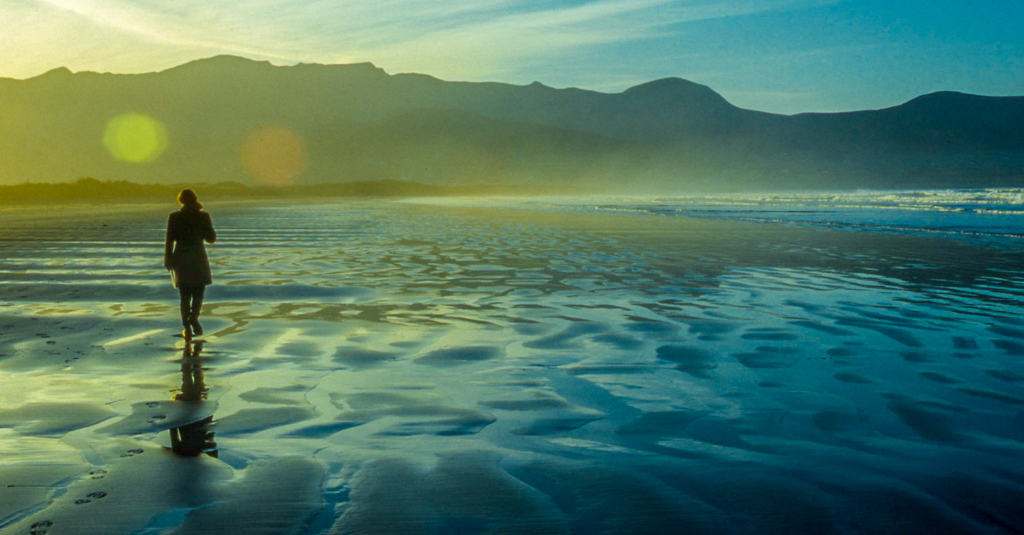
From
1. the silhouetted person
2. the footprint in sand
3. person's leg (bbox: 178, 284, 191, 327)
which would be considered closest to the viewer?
the footprint in sand

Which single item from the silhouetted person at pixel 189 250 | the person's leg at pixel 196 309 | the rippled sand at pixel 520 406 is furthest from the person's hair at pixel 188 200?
the rippled sand at pixel 520 406

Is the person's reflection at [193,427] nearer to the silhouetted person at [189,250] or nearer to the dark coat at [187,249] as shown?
the silhouetted person at [189,250]

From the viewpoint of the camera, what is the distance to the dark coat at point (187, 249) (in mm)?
9844

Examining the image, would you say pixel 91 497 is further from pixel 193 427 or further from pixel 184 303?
pixel 184 303

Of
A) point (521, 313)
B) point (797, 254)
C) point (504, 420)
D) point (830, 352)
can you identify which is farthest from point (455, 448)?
point (797, 254)

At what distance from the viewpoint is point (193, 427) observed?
18.7 ft

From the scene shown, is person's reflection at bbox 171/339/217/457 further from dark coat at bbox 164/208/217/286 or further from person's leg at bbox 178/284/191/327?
dark coat at bbox 164/208/217/286

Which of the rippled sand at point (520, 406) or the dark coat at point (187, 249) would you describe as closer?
the rippled sand at point (520, 406)

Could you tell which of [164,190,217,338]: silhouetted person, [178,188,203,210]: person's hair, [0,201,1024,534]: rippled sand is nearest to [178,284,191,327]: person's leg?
[164,190,217,338]: silhouetted person

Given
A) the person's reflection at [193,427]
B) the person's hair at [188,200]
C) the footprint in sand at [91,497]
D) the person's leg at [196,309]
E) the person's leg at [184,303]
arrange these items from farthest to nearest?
the person's hair at [188,200] → the person's leg at [196,309] → the person's leg at [184,303] → the person's reflection at [193,427] → the footprint in sand at [91,497]

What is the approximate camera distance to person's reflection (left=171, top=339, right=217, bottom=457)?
16.9 feet

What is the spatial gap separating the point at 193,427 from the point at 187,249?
4805 millimetres

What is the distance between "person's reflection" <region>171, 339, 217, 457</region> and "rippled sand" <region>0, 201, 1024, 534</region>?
0.11ft

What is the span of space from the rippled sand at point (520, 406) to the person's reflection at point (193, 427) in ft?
0.11
